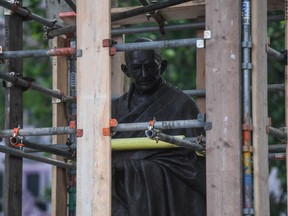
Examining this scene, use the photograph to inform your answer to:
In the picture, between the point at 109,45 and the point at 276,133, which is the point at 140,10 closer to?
the point at 109,45

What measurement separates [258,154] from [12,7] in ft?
11.7

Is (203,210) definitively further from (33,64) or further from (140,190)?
(33,64)

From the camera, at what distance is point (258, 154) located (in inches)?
401

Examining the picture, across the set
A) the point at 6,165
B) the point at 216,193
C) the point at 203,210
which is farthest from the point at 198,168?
the point at 6,165

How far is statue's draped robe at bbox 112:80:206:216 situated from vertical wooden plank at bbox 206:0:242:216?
1.25 meters

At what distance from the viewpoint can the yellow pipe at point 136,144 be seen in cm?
1109

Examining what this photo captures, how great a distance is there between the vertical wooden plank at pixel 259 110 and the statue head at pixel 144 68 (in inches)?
69.2

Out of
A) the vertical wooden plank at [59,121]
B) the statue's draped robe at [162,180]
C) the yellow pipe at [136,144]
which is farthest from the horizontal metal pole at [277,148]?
the vertical wooden plank at [59,121]

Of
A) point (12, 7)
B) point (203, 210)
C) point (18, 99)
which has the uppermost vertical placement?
point (12, 7)

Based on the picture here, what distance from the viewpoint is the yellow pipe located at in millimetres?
11094

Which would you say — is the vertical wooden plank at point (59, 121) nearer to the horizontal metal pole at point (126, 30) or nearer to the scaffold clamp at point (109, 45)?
the horizontal metal pole at point (126, 30)

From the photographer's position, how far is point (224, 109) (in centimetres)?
1019

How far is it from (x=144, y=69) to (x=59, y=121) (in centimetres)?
172

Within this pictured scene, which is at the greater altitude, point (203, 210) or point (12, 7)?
point (12, 7)
